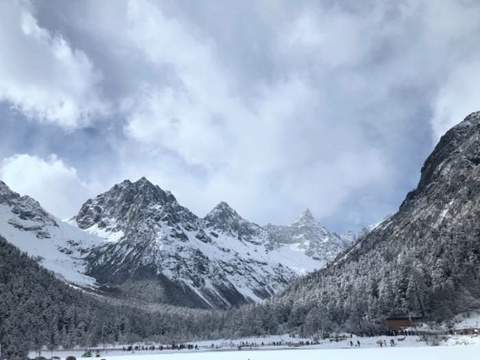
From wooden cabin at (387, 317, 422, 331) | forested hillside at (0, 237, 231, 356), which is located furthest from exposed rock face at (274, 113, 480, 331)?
forested hillside at (0, 237, 231, 356)

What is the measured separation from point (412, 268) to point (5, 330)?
127m

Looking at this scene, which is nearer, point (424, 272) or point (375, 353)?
point (375, 353)

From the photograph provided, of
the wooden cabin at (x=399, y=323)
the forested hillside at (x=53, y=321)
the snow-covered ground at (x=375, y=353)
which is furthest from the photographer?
the forested hillside at (x=53, y=321)

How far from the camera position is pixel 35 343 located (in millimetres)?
125938

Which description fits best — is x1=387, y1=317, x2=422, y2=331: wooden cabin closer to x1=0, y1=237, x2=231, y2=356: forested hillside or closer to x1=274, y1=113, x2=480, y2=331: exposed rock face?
x1=274, y1=113, x2=480, y2=331: exposed rock face

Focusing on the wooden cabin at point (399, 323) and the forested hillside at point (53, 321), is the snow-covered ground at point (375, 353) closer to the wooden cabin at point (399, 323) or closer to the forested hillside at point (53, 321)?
the wooden cabin at point (399, 323)

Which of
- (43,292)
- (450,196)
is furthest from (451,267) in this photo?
(43,292)

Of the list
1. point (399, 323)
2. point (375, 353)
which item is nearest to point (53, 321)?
point (399, 323)

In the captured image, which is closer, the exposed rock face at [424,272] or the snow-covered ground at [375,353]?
the snow-covered ground at [375,353]

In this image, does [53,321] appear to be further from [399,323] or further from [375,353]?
[375,353]

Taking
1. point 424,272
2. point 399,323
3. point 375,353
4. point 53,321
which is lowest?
point 375,353

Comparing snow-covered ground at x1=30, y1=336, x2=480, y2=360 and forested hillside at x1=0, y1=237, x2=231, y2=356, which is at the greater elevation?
forested hillside at x1=0, y1=237, x2=231, y2=356

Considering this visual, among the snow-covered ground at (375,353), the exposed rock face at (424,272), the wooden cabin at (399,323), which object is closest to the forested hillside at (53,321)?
the exposed rock face at (424,272)

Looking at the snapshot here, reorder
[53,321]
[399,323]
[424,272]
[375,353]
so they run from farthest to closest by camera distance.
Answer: [53,321], [424,272], [399,323], [375,353]
